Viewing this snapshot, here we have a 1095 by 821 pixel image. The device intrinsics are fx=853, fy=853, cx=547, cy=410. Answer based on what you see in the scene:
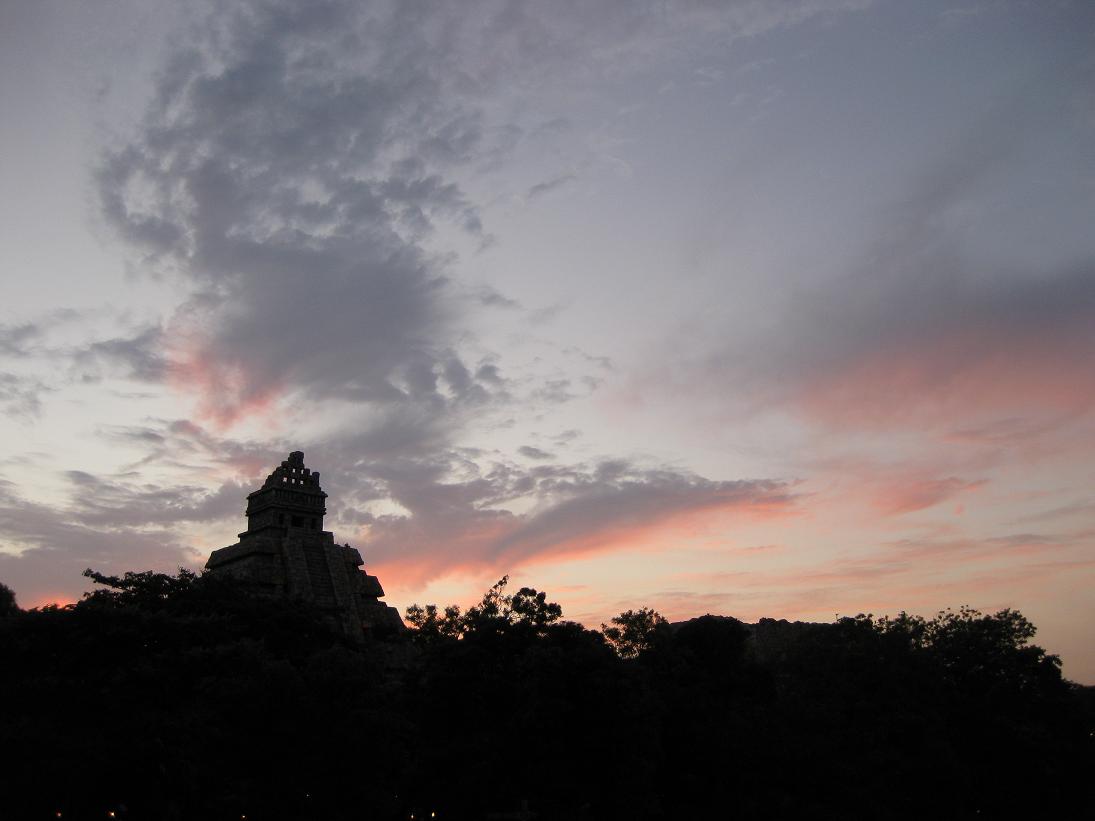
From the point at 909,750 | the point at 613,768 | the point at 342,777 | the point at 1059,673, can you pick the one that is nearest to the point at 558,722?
the point at 613,768

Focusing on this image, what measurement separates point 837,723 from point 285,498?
1720 inches

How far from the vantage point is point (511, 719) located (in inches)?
1330

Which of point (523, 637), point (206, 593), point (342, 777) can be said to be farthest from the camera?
point (206, 593)

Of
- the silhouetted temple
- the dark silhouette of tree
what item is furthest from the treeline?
the silhouetted temple

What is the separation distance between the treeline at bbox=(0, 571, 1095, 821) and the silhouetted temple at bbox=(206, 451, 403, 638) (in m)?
17.0

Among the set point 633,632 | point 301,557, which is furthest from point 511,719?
point 301,557

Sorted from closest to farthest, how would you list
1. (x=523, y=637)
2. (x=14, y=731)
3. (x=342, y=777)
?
(x=14, y=731) < (x=342, y=777) < (x=523, y=637)

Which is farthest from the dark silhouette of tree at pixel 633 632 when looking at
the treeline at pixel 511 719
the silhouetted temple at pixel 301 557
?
the silhouetted temple at pixel 301 557

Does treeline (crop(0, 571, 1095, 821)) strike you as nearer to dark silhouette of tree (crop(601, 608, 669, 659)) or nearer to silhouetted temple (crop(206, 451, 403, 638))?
dark silhouette of tree (crop(601, 608, 669, 659))

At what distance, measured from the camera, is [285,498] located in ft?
222

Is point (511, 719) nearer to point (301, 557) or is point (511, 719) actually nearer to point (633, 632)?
point (633, 632)

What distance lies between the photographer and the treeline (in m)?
27.7

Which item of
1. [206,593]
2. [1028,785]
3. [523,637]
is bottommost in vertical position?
[1028,785]

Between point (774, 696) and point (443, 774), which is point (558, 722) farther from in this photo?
point (774, 696)
